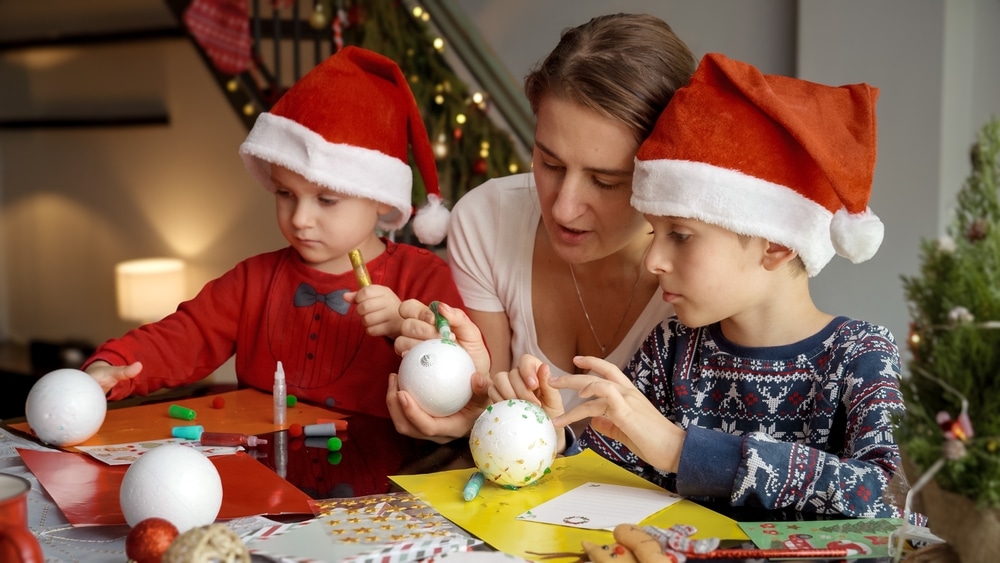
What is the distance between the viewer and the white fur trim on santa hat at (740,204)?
1.22 meters

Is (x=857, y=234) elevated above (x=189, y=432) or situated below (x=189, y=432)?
above

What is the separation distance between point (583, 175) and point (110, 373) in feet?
2.67

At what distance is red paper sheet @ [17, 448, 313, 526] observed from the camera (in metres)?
1.02

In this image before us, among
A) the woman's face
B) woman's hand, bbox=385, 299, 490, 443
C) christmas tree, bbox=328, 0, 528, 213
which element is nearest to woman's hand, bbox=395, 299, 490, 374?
woman's hand, bbox=385, 299, 490, 443

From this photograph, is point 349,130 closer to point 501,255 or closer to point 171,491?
point 501,255

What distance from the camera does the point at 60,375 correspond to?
1.31 metres

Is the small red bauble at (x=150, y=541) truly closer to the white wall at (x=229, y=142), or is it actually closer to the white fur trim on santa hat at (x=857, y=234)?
the white fur trim on santa hat at (x=857, y=234)

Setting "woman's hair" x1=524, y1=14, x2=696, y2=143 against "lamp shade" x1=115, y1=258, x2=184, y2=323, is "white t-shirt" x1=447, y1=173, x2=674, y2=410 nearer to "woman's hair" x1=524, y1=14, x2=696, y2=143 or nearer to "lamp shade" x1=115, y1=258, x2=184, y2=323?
"woman's hair" x1=524, y1=14, x2=696, y2=143

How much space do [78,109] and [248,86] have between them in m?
2.30

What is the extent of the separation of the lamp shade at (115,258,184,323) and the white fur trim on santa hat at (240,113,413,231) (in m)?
3.44

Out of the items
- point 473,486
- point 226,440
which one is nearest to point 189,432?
point 226,440

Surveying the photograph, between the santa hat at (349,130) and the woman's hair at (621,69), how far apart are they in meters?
0.30

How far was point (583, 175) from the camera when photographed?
1449 mm

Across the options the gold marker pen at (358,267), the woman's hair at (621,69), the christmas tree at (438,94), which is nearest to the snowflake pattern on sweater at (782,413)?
the woman's hair at (621,69)
